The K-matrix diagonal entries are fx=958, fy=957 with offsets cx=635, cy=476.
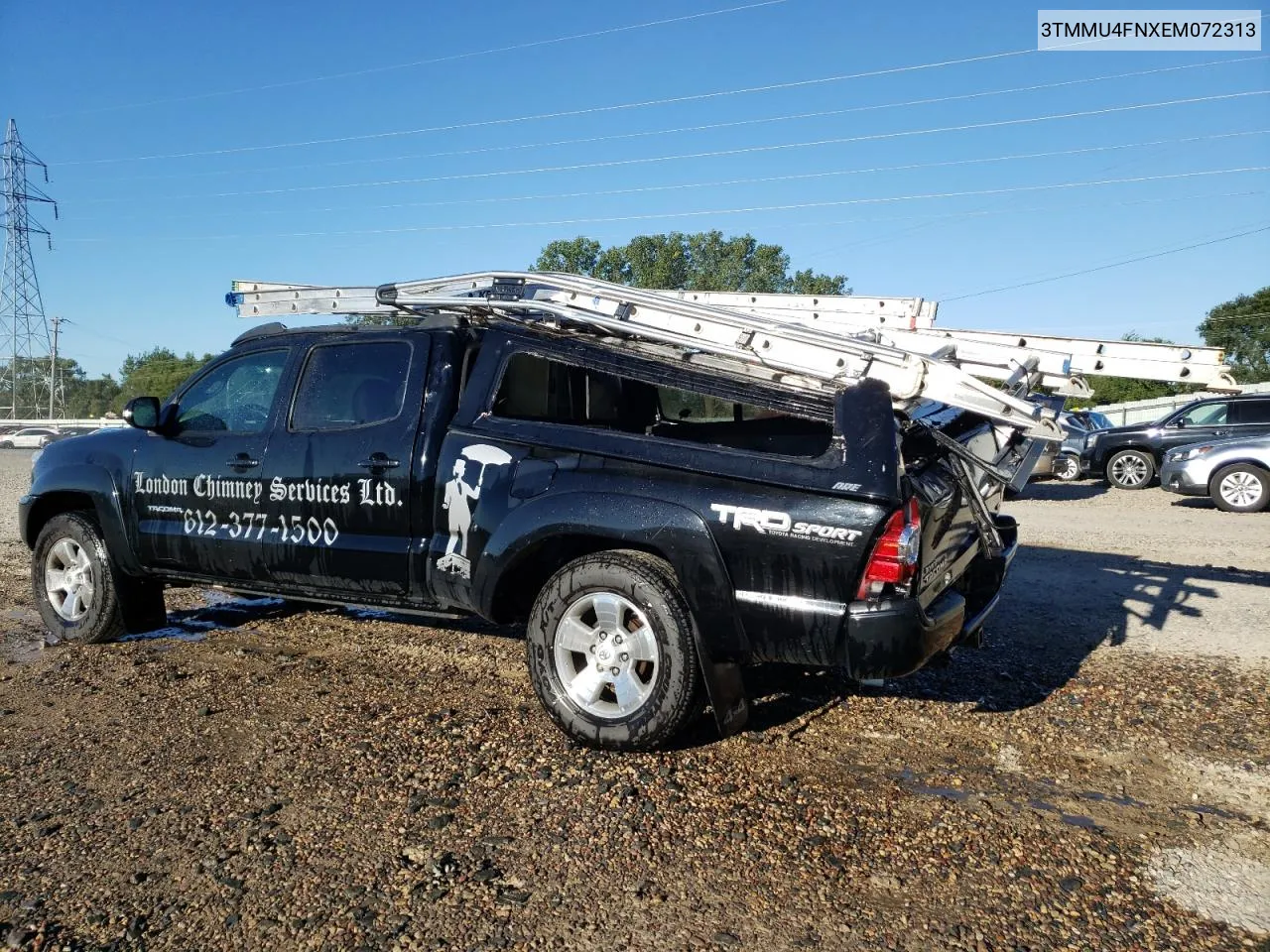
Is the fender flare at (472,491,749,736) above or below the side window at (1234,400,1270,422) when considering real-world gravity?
below

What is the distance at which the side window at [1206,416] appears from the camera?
1638 cm

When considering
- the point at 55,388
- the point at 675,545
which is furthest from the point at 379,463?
the point at 55,388

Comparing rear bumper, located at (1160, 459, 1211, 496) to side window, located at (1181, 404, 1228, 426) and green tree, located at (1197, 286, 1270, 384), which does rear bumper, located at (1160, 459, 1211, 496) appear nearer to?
side window, located at (1181, 404, 1228, 426)

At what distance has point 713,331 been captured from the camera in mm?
4156

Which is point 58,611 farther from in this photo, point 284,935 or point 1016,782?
point 1016,782

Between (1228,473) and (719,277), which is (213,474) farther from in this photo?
(719,277)

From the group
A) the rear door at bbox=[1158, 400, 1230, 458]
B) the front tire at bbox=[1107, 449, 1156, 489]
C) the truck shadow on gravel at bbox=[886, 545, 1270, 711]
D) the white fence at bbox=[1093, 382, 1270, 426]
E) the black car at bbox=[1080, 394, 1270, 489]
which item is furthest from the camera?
the white fence at bbox=[1093, 382, 1270, 426]

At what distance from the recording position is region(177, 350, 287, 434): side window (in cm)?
533

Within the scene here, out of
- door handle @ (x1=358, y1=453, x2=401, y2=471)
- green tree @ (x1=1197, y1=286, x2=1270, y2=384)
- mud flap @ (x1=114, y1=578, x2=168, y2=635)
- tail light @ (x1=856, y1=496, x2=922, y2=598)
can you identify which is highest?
green tree @ (x1=1197, y1=286, x2=1270, y2=384)

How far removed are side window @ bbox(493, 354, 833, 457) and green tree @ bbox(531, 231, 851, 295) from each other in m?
36.0

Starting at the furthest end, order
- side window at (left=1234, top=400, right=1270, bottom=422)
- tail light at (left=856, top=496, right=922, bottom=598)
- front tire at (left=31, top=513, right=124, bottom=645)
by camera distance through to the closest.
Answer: side window at (left=1234, top=400, right=1270, bottom=422), front tire at (left=31, top=513, right=124, bottom=645), tail light at (left=856, top=496, right=922, bottom=598)

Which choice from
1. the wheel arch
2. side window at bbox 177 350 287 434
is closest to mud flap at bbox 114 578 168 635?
side window at bbox 177 350 287 434

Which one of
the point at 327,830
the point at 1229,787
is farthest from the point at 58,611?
the point at 1229,787

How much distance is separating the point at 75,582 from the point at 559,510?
3735 mm
